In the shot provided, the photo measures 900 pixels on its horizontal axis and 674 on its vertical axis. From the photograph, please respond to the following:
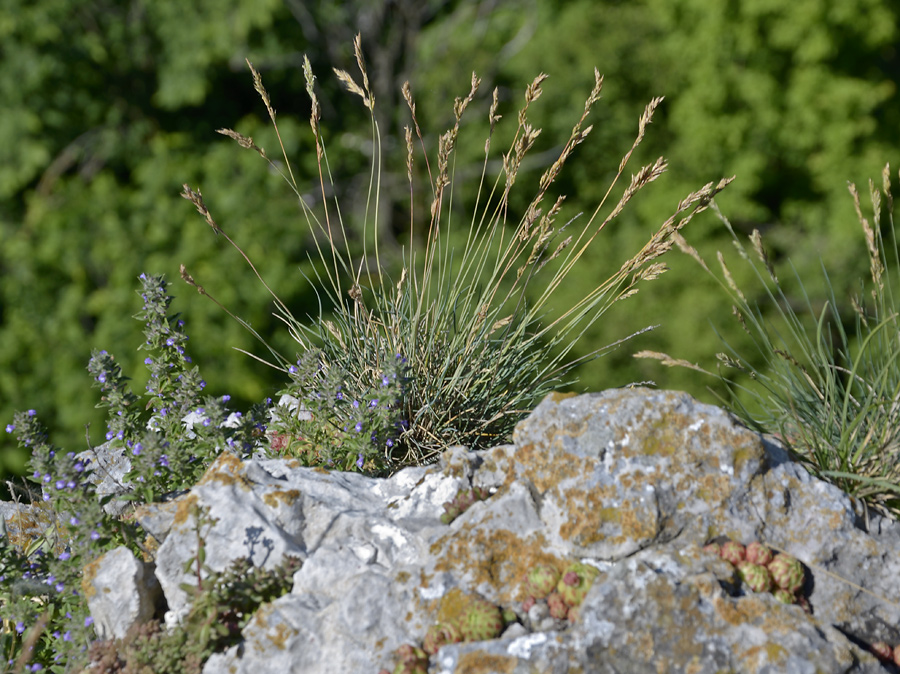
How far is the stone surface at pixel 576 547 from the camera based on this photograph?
67.5 inches

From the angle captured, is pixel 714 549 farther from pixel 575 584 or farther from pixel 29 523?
pixel 29 523

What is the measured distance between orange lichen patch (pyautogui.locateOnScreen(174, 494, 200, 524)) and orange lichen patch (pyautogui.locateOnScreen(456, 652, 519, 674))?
83 centimetres

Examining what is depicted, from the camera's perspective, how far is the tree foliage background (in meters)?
8.20

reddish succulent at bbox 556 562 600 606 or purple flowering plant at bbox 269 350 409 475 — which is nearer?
reddish succulent at bbox 556 562 600 606

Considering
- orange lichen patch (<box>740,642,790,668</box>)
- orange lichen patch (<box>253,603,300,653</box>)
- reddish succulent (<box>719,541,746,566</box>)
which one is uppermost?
orange lichen patch (<box>253,603,300,653</box>)

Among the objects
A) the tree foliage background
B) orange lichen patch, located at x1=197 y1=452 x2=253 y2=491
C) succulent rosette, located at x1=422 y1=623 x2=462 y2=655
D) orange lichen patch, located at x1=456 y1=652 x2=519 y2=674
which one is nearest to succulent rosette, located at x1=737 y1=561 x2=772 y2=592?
orange lichen patch, located at x1=456 y1=652 x2=519 y2=674

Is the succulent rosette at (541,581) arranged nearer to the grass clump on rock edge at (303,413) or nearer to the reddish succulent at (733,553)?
the reddish succulent at (733,553)

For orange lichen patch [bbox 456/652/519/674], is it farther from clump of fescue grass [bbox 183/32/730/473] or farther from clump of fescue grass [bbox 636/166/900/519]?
clump of fescue grass [bbox 636/166/900/519]

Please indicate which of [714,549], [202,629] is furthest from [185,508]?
[714,549]

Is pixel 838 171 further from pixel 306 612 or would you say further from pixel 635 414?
pixel 306 612

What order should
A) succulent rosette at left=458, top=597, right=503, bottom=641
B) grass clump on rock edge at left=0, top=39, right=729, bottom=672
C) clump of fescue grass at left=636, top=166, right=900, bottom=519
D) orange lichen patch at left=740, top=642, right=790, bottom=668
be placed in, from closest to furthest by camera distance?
1. orange lichen patch at left=740, top=642, right=790, bottom=668
2. succulent rosette at left=458, top=597, right=503, bottom=641
3. grass clump on rock edge at left=0, top=39, right=729, bottom=672
4. clump of fescue grass at left=636, top=166, right=900, bottom=519

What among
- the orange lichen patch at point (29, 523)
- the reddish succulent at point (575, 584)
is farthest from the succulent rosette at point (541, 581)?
the orange lichen patch at point (29, 523)

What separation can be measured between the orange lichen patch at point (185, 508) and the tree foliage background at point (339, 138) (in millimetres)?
5868

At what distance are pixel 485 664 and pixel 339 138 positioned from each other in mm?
10057
